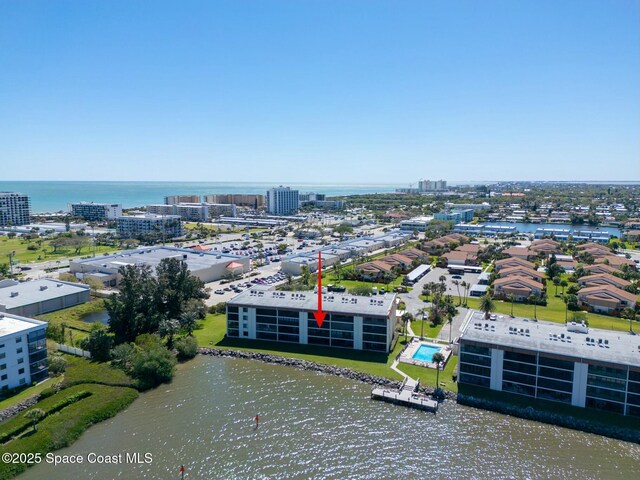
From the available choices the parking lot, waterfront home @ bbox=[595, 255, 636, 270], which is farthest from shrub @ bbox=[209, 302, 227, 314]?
waterfront home @ bbox=[595, 255, 636, 270]

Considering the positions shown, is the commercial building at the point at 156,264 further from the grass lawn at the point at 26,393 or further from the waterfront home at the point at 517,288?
the waterfront home at the point at 517,288

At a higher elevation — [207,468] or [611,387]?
[611,387]

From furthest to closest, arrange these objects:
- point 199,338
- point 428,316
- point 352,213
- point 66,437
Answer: point 352,213 → point 428,316 → point 199,338 → point 66,437

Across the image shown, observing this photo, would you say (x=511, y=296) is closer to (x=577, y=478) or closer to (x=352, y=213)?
(x=577, y=478)

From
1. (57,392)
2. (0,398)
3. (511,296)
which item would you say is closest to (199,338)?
(57,392)

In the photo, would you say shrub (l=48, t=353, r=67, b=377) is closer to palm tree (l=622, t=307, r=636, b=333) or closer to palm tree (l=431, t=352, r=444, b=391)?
palm tree (l=431, t=352, r=444, b=391)

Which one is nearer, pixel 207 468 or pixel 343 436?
pixel 207 468

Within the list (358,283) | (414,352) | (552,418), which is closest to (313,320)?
(414,352)

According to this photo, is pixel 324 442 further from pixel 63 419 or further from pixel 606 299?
pixel 606 299

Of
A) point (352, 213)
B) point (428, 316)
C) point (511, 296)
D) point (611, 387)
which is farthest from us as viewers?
point (352, 213)
